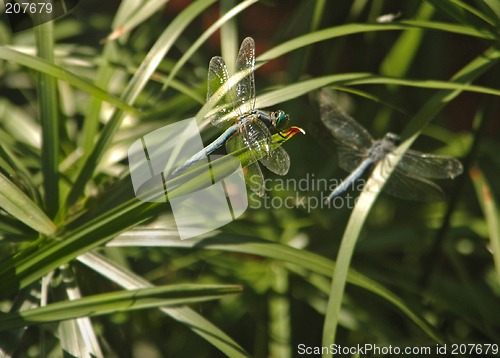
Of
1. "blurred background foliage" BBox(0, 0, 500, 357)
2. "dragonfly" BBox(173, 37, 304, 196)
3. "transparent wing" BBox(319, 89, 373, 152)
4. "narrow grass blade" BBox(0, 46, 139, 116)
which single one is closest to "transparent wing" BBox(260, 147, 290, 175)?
"dragonfly" BBox(173, 37, 304, 196)

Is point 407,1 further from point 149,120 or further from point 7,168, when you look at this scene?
point 7,168

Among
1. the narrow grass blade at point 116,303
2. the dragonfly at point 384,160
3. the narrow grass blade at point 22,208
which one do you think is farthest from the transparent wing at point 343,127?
the narrow grass blade at point 22,208

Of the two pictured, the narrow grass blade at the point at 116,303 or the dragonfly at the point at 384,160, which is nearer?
the narrow grass blade at the point at 116,303

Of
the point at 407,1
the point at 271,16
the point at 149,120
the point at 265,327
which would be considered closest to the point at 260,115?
the point at 149,120

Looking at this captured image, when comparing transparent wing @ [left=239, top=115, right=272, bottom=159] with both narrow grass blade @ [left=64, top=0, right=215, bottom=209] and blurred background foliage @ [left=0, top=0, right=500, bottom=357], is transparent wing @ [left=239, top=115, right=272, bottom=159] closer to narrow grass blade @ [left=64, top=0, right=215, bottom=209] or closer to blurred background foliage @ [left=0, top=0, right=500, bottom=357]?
blurred background foliage @ [left=0, top=0, right=500, bottom=357]

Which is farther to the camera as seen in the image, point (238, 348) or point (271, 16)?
point (271, 16)

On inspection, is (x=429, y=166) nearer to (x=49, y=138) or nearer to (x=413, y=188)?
(x=413, y=188)

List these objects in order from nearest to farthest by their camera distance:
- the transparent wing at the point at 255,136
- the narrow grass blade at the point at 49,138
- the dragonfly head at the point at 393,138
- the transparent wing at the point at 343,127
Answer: the transparent wing at the point at 255,136 → the narrow grass blade at the point at 49,138 → the dragonfly head at the point at 393,138 → the transparent wing at the point at 343,127

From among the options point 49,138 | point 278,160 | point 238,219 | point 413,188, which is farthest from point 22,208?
point 413,188

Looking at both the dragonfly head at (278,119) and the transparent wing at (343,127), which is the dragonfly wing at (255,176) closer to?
the dragonfly head at (278,119)
